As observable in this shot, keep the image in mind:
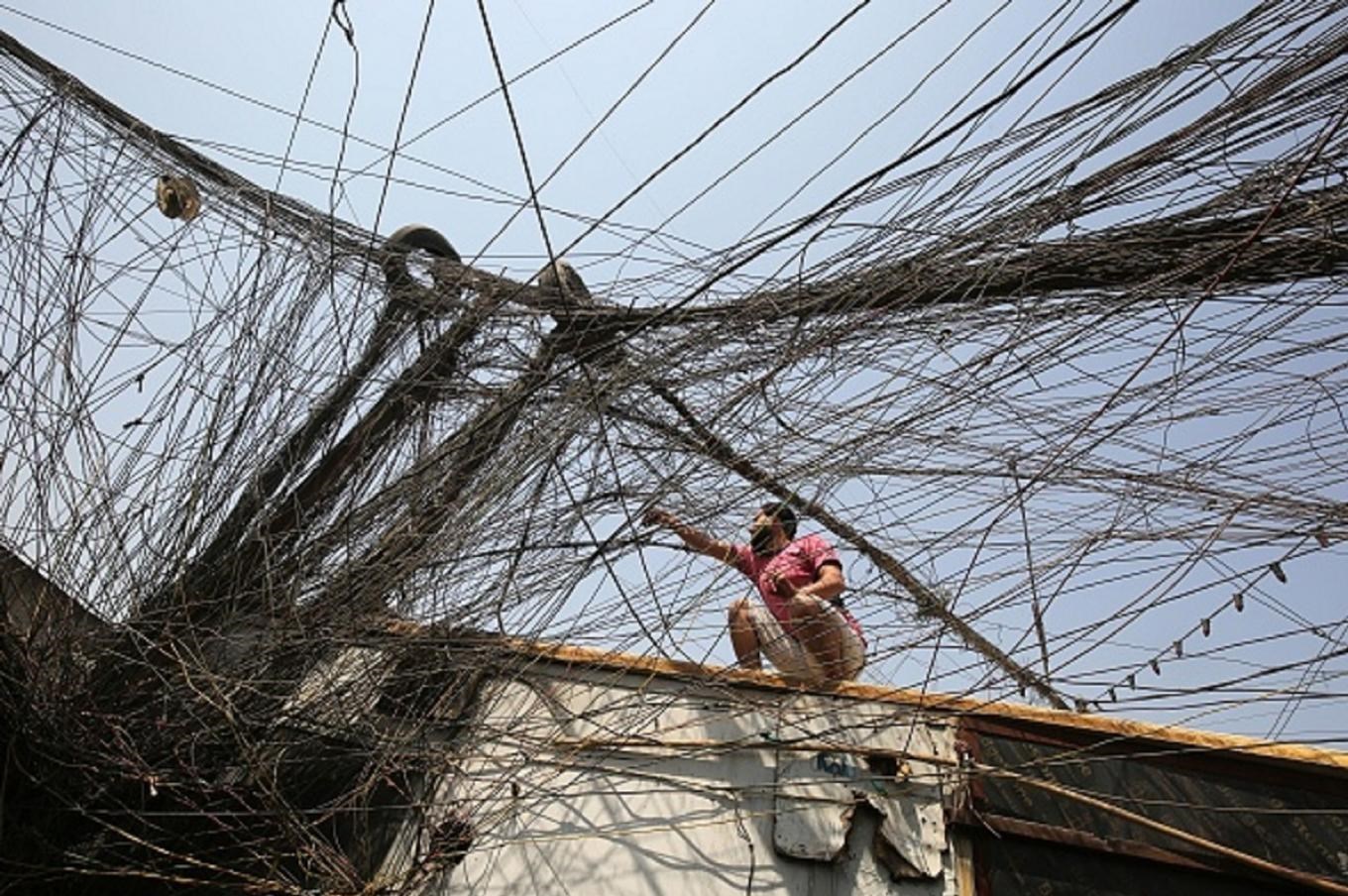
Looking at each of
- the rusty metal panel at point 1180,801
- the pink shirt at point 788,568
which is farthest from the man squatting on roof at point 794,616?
the rusty metal panel at point 1180,801

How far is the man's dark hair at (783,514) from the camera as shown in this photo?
2.81 m

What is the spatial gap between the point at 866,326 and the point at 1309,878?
1.83 meters

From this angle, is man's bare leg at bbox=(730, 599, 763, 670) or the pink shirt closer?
the pink shirt

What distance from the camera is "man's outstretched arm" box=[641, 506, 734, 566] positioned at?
2.96 m

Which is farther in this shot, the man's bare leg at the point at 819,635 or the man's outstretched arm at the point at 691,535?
the man's bare leg at the point at 819,635

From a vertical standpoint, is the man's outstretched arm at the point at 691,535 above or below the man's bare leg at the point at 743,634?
below

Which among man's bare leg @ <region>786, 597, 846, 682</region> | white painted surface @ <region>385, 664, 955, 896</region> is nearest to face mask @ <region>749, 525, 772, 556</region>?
man's bare leg @ <region>786, 597, 846, 682</region>

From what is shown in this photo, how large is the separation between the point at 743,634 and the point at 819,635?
12.1 inches

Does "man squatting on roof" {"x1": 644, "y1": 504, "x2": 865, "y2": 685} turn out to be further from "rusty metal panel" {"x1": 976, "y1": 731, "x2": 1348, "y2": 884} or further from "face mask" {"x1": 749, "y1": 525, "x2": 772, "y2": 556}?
"rusty metal panel" {"x1": 976, "y1": 731, "x2": 1348, "y2": 884}

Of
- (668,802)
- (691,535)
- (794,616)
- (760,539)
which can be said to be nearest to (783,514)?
(760,539)

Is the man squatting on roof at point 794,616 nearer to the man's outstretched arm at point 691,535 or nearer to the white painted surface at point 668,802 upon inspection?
the man's outstretched arm at point 691,535

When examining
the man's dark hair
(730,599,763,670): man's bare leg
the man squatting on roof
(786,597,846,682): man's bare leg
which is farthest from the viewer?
(730,599,763,670): man's bare leg

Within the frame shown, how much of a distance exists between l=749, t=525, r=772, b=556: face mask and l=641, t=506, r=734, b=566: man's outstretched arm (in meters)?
0.07

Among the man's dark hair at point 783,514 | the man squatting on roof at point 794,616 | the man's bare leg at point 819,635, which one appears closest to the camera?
the man's dark hair at point 783,514
